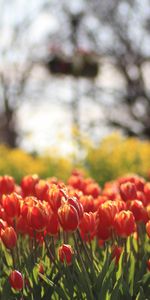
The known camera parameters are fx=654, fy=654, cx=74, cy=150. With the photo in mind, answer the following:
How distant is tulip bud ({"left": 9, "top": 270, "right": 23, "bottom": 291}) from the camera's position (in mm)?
2389

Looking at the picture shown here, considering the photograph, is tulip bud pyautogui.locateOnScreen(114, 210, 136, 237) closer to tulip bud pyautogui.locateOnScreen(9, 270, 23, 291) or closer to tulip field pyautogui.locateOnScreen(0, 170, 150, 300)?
tulip field pyautogui.locateOnScreen(0, 170, 150, 300)

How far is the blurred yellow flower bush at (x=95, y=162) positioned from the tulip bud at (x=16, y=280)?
5186 millimetres

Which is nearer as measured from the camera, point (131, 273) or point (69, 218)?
point (69, 218)

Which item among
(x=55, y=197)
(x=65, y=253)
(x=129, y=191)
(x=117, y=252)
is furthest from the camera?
(x=129, y=191)

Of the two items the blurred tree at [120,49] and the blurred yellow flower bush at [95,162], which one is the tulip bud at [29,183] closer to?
the blurred yellow flower bush at [95,162]

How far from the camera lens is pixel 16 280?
2389 mm

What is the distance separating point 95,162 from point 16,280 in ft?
18.0

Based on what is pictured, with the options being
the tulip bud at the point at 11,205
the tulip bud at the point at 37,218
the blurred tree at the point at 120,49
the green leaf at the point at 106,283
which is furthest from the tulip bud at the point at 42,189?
the blurred tree at the point at 120,49

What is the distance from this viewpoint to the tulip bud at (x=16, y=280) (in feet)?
7.84

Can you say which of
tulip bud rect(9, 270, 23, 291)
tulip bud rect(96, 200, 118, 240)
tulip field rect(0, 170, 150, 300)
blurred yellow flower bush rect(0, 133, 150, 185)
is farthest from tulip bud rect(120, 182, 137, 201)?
blurred yellow flower bush rect(0, 133, 150, 185)

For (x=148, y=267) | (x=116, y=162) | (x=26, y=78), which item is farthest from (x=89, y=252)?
(x=26, y=78)

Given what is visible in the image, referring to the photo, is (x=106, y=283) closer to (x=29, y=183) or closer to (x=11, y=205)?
(x=11, y=205)

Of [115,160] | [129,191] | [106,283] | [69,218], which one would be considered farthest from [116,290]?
[115,160]

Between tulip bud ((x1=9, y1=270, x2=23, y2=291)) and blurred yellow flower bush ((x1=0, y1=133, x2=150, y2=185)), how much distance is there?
17.0 ft
